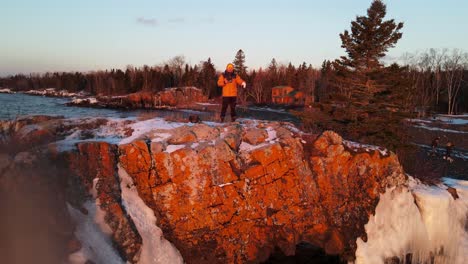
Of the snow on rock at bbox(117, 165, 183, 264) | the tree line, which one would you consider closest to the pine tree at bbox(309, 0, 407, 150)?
the snow on rock at bbox(117, 165, 183, 264)

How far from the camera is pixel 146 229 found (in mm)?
7977

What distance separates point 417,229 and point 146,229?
8.07 metres

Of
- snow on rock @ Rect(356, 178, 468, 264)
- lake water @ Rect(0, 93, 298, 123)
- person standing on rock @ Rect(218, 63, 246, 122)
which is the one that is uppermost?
person standing on rock @ Rect(218, 63, 246, 122)

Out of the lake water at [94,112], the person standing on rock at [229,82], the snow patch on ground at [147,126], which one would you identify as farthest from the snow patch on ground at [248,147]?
the lake water at [94,112]

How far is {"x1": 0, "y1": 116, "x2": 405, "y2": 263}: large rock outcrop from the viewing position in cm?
832

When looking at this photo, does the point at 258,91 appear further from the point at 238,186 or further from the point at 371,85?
the point at 238,186

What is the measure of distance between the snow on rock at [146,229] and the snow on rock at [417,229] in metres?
5.41

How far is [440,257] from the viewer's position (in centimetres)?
998

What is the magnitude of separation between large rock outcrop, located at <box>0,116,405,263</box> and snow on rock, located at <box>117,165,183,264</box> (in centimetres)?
17

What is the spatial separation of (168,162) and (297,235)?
14.0 ft

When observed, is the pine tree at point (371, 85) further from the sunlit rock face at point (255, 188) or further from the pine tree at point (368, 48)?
the sunlit rock face at point (255, 188)

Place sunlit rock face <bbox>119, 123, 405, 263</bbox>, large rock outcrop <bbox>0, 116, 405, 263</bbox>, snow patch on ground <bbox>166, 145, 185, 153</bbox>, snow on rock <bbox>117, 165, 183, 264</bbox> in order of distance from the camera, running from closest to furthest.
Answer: snow on rock <bbox>117, 165, 183, 264</bbox>, large rock outcrop <bbox>0, 116, 405, 263</bbox>, sunlit rock face <bbox>119, 123, 405, 263</bbox>, snow patch on ground <bbox>166, 145, 185, 153</bbox>

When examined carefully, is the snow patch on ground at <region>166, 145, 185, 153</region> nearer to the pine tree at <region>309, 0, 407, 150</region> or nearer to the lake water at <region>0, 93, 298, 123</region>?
the lake water at <region>0, 93, 298, 123</region>

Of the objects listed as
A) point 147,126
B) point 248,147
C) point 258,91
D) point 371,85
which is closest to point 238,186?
point 248,147
